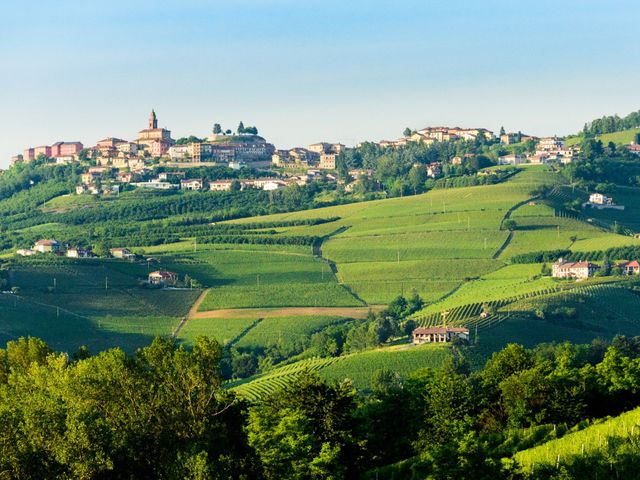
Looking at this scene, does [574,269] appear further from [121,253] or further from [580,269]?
[121,253]

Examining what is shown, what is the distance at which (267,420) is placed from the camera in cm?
3691

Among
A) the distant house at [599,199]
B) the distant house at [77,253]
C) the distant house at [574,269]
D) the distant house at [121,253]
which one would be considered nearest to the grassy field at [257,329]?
the distant house at [574,269]

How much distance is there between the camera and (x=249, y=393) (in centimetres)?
6431

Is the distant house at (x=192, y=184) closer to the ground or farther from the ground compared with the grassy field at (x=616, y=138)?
closer to the ground

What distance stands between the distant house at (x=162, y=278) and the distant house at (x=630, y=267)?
113 feet

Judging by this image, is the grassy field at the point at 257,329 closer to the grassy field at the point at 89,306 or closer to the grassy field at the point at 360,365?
the grassy field at the point at 89,306

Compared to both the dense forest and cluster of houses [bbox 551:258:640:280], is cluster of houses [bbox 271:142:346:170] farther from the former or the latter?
the dense forest

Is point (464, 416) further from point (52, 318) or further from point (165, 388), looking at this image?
point (52, 318)

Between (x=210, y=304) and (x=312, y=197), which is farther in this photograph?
(x=312, y=197)

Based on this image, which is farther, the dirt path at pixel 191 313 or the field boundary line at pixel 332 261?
the field boundary line at pixel 332 261

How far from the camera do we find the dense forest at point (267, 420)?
1314 inches

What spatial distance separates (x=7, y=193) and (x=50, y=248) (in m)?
51.8

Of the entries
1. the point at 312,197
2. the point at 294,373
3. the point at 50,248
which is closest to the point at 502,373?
the point at 294,373

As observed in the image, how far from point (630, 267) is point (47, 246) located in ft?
171
